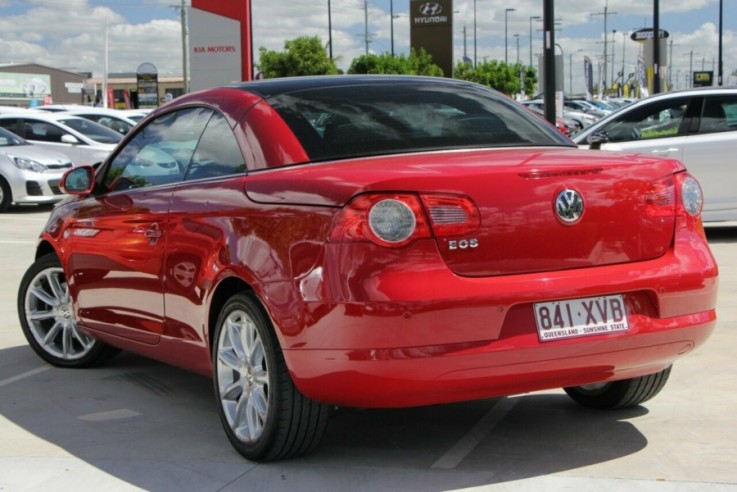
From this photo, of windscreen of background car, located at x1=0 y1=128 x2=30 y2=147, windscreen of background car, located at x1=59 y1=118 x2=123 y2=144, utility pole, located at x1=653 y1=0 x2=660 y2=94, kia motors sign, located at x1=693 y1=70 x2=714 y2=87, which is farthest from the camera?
kia motors sign, located at x1=693 y1=70 x2=714 y2=87

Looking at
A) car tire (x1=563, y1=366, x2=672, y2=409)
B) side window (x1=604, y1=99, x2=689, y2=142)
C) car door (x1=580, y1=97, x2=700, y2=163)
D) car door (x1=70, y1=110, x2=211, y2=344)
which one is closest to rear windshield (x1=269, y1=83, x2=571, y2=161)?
car door (x1=70, y1=110, x2=211, y2=344)

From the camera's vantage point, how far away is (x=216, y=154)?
497 centimetres

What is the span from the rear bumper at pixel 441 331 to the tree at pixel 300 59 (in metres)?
69.3

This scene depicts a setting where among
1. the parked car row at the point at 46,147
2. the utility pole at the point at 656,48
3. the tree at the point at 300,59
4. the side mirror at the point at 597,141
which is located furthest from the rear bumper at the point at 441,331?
the tree at the point at 300,59

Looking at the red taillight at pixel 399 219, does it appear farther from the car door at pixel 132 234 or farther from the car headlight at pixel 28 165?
the car headlight at pixel 28 165

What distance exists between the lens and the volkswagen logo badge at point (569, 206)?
13.5 ft

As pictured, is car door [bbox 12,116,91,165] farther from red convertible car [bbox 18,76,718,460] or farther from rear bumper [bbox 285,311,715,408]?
rear bumper [bbox 285,311,715,408]

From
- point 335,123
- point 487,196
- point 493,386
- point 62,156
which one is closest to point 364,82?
point 335,123

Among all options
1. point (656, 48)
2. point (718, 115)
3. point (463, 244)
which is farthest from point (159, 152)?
point (656, 48)

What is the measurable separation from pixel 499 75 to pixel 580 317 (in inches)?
3882

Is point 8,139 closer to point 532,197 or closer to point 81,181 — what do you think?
point 81,181

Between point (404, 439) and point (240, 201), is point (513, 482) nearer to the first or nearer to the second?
point (404, 439)

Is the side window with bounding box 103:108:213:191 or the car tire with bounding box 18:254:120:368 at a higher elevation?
the side window with bounding box 103:108:213:191

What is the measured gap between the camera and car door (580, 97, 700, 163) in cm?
1243
